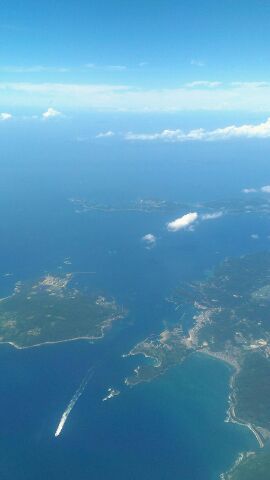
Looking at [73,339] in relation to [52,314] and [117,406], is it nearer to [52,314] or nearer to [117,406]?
[52,314]

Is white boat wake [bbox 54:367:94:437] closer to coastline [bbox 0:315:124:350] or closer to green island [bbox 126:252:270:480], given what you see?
green island [bbox 126:252:270:480]

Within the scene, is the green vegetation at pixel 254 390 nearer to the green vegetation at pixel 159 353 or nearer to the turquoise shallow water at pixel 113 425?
the turquoise shallow water at pixel 113 425

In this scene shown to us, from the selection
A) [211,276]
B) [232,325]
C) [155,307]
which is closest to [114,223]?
[211,276]

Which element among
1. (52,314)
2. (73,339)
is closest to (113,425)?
(73,339)

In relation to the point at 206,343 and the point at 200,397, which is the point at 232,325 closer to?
the point at 206,343

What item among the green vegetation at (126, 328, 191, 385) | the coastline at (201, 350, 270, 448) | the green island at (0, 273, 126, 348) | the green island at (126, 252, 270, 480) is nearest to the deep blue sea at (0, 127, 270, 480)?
the coastline at (201, 350, 270, 448)
